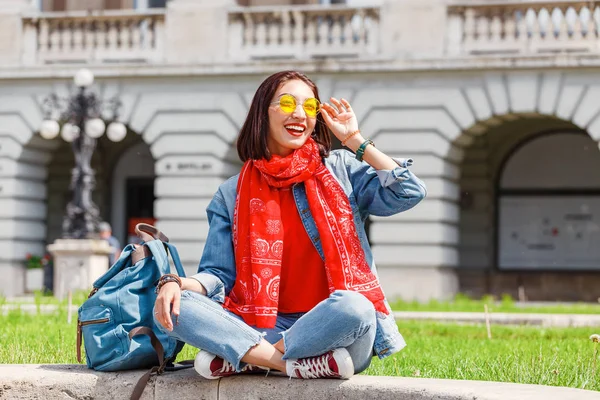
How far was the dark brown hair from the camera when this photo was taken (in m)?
5.57

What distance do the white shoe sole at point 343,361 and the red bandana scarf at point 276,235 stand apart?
31cm

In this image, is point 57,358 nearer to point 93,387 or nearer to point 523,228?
point 93,387

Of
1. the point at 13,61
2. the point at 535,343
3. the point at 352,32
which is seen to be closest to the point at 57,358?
the point at 535,343

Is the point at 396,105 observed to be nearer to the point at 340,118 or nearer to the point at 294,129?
the point at 294,129

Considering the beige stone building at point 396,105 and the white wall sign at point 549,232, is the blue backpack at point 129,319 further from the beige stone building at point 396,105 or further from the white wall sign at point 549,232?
the white wall sign at point 549,232

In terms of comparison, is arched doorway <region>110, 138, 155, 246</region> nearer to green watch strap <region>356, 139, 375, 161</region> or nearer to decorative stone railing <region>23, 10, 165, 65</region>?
decorative stone railing <region>23, 10, 165, 65</region>

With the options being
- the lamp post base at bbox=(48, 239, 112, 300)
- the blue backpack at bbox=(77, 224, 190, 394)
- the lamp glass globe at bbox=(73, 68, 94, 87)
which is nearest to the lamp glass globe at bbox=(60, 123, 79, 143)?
the lamp glass globe at bbox=(73, 68, 94, 87)

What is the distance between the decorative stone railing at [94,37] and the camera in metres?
24.2

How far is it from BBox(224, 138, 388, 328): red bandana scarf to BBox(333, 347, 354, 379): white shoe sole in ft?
1.02

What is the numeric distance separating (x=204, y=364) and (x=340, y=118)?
125 centimetres

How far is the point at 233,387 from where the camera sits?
515 cm

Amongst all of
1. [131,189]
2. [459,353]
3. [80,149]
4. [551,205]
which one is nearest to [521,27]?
[551,205]

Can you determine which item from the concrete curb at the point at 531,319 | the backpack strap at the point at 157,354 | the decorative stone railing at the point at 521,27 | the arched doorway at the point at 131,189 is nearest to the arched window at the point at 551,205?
the decorative stone railing at the point at 521,27

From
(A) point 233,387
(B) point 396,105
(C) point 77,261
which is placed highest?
(B) point 396,105
